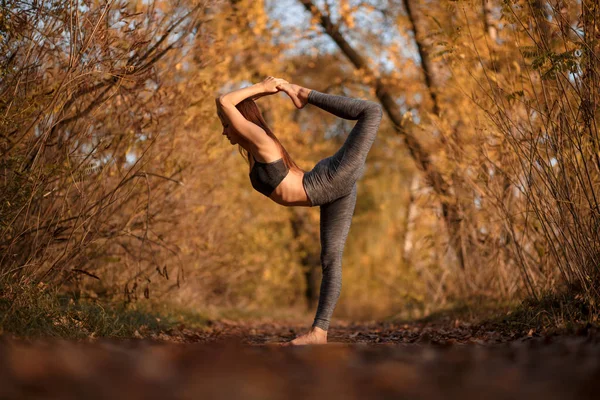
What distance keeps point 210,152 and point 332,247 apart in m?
3.14

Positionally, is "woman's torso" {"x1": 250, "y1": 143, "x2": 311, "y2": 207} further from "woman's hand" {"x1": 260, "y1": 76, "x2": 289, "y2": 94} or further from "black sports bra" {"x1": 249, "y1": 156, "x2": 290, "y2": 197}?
"woman's hand" {"x1": 260, "y1": 76, "x2": 289, "y2": 94}

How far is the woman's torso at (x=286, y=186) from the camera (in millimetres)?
3920

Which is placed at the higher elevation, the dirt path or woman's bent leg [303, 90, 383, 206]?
woman's bent leg [303, 90, 383, 206]

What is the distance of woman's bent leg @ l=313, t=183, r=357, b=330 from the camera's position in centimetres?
397

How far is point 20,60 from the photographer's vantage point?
429 cm

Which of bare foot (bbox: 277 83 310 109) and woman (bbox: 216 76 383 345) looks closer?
woman (bbox: 216 76 383 345)

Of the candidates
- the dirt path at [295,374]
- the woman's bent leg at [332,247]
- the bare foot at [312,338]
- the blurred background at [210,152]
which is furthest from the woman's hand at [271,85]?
the dirt path at [295,374]

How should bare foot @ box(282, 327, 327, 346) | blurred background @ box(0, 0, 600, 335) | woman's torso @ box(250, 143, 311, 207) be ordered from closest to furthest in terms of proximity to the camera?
bare foot @ box(282, 327, 327, 346) → woman's torso @ box(250, 143, 311, 207) → blurred background @ box(0, 0, 600, 335)

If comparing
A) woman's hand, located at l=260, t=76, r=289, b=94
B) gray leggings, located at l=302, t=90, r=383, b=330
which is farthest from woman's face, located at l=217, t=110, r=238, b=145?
gray leggings, located at l=302, t=90, r=383, b=330

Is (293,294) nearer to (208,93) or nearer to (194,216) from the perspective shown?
(194,216)

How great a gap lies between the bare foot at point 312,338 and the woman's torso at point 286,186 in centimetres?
83

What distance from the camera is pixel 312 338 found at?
12.5 ft

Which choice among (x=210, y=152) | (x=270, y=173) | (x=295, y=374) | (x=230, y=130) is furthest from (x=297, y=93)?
(x=210, y=152)

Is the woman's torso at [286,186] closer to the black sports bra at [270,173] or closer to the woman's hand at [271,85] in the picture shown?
the black sports bra at [270,173]
